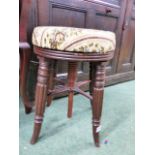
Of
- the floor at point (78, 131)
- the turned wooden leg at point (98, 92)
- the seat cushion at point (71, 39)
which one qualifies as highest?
the seat cushion at point (71, 39)

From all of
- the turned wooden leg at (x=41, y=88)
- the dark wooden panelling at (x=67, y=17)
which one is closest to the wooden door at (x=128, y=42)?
the dark wooden panelling at (x=67, y=17)

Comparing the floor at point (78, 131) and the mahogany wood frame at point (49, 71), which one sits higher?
the mahogany wood frame at point (49, 71)

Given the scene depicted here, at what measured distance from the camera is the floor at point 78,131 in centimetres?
83

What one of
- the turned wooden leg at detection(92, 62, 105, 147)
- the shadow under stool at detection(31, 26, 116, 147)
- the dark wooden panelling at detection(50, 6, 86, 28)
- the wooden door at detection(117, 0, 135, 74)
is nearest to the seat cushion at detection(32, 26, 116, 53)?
the shadow under stool at detection(31, 26, 116, 147)

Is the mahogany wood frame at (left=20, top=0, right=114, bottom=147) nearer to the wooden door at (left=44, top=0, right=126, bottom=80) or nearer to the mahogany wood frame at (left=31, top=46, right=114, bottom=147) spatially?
the mahogany wood frame at (left=31, top=46, right=114, bottom=147)

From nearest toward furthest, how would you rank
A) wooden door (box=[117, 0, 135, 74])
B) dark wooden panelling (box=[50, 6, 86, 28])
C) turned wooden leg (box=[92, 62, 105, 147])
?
turned wooden leg (box=[92, 62, 105, 147])
dark wooden panelling (box=[50, 6, 86, 28])
wooden door (box=[117, 0, 135, 74])

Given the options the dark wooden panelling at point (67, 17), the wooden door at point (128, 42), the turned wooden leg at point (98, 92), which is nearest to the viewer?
the turned wooden leg at point (98, 92)

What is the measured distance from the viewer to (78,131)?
973 mm

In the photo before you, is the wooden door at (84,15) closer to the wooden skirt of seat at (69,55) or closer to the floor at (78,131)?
the floor at (78,131)

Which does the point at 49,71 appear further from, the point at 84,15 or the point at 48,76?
the point at 84,15

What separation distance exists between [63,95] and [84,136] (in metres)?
0.48

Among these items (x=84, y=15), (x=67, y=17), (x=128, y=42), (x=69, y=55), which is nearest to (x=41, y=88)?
(x=69, y=55)

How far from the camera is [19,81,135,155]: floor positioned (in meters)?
0.83
